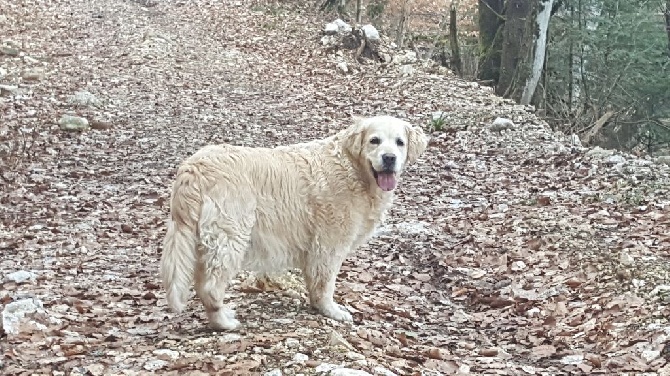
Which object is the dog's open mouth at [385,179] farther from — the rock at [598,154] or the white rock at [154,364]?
the rock at [598,154]

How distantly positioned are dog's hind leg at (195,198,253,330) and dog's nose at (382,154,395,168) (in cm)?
115

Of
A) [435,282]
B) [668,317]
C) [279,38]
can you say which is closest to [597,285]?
[668,317]

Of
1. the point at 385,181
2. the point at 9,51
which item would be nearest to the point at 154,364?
the point at 385,181

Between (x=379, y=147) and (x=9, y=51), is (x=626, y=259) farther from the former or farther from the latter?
(x=9, y=51)

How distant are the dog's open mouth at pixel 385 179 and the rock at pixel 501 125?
25.8 feet

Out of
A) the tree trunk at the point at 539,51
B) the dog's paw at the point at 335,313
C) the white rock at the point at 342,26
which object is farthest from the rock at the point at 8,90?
the dog's paw at the point at 335,313

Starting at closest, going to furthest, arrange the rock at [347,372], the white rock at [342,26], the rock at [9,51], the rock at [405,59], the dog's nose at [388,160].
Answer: the rock at [347,372] < the dog's nose at [388,160] < the rock at [9,51] < the rock at [405,59] < the white rock at [342,26]

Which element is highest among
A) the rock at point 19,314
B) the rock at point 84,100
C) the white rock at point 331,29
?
the white rock at point 331,29

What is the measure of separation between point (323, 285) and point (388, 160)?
1.06 metres

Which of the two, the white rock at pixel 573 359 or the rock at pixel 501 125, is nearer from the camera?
the white rock at pixel 573 359

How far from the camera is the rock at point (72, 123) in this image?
40.9 ft

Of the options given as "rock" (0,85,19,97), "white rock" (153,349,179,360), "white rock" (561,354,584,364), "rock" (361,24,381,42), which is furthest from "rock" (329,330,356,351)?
"rock" (361,24,381,42)

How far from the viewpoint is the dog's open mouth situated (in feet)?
18.7

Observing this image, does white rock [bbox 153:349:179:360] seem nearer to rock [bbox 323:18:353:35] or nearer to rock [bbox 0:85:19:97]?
rock [bbox 0:85:19:97]
